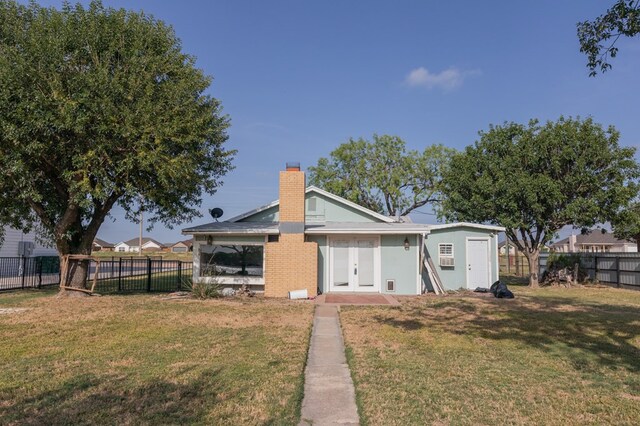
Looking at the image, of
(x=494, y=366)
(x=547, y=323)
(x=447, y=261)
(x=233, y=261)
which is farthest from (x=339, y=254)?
(x=494, y=366)

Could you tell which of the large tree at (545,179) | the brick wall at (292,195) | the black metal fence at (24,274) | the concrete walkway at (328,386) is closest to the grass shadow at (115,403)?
the concrete walkway at (328,386)

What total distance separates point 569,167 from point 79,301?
22.1 meters

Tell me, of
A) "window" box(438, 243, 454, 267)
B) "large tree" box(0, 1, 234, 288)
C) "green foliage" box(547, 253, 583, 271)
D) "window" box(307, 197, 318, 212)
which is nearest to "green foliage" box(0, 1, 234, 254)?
"large tree" box(0, 1, 234, 288)

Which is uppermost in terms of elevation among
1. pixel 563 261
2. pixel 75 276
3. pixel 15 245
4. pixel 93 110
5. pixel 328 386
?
pixel 93 110

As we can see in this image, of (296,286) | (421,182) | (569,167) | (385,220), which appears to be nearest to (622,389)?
(296,286)

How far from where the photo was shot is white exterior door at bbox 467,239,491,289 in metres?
18.7

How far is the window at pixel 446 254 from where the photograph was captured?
18.6m

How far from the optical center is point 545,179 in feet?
68.7

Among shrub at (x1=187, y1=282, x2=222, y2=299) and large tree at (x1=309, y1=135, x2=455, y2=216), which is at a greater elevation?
large tree at (x1=309, y1=135, x2=455, y2=216)

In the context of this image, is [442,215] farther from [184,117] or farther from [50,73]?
[50,73]

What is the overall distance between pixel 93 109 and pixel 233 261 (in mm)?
7305

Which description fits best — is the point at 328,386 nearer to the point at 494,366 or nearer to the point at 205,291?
the point at 494,366

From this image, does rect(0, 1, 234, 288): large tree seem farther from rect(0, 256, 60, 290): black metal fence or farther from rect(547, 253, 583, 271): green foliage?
rect(547, 253, 583, 271): green foliage

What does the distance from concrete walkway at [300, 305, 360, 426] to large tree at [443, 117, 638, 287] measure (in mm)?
16329
